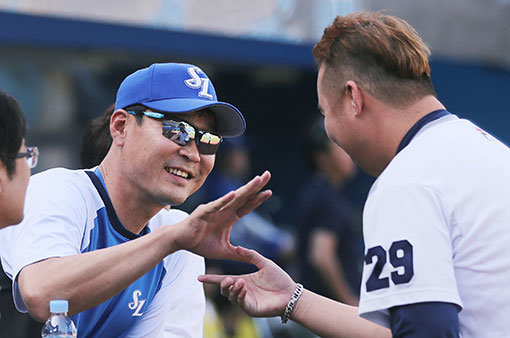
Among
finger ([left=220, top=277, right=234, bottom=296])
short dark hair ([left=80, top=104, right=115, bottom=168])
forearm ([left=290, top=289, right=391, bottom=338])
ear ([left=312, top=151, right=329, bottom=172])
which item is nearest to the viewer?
forearm ([left=290, top=289, right=391, bottom=338])

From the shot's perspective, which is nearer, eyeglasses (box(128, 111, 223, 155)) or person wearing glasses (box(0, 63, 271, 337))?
person wearing glasses (box(0, 63, 271, 337))

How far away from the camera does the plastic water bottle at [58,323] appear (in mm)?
2441

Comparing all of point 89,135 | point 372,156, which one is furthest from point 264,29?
point 372,156

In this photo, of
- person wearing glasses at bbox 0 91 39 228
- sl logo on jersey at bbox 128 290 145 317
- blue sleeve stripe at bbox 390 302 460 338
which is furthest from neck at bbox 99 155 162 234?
blue sleeve stripe at bbox 390 302 460 338

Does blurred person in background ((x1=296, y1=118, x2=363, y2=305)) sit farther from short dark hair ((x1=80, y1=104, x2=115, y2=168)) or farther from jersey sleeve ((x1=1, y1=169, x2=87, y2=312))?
jersey sleeve ((x1=1, y1=169, x2=87, y2=312))

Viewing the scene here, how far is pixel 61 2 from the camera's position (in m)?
7.01

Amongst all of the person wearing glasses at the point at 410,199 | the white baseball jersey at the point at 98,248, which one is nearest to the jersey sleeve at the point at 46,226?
the white baseball jersey at the point at 98,248

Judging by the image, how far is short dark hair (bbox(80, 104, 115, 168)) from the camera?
362cm

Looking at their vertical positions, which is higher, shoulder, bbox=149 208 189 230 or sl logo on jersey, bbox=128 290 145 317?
shoulder, bbox=149 208 189 230

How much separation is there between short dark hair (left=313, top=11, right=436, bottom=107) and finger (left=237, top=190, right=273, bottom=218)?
0.45 m

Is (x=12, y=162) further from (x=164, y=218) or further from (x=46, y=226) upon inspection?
(x=164, y=218)

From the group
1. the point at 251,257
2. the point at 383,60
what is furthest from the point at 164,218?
the point at 383,60

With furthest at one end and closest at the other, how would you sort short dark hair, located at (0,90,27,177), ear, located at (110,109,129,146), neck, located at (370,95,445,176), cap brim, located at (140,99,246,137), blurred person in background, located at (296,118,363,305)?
blurred person in background, located at (296,118,363,305), ear, located at (110,109,129,146), cap brim, located at (140,99,246,137), short dark hair, located at (0,90,27,177), neck, located at (370,95,445,176)

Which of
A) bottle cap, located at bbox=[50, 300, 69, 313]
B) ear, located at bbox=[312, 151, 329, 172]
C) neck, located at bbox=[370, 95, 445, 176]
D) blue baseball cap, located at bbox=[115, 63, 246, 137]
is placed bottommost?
ear, located at bbox=[312, 151, 329, 172]
